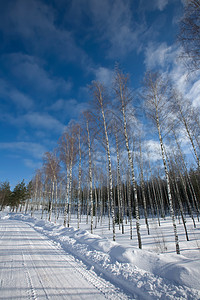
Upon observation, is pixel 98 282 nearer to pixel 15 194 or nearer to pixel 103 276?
pixel 103 276

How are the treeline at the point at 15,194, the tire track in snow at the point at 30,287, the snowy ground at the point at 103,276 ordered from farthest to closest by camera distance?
the treeline at the point at 15,194, the snowy ground at the point at 103,276, the tire track in snow at the point at 30,287

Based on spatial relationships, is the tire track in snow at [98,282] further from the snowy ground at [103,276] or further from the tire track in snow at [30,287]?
the tire track in snow at [30,287]

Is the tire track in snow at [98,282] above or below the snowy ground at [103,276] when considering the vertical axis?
below

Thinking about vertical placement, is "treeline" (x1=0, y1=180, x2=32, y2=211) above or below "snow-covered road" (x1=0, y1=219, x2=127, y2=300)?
above

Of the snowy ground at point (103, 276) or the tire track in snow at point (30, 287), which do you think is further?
the snowy ground at point (103, 276)

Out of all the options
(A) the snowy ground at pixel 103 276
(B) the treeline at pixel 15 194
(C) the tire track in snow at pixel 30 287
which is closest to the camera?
(C) the tire track in snow at pixel 30 287

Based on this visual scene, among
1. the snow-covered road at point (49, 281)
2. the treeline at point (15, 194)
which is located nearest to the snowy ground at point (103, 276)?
the snow-covered road at point (49, 281)

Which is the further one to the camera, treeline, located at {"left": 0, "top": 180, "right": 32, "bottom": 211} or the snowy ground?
treeline, located at {"left": 0, "top": 180, "right": 32, "bottom": 211}

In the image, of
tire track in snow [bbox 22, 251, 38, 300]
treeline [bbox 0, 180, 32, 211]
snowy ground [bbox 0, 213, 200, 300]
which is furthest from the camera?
treeline [bbox 0, 180, 32, 211]

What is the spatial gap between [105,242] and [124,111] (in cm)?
735

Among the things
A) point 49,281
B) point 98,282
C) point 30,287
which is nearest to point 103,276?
point 98,282

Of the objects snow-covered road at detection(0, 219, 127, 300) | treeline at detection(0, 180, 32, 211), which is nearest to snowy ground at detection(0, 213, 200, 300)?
snow-covered road at detection(0, 219, 127, 300)

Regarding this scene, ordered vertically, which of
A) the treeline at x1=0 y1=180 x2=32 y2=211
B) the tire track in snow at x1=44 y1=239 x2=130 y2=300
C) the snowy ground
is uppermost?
the treeline at x1=0 y1=180 x2=32 y2=211

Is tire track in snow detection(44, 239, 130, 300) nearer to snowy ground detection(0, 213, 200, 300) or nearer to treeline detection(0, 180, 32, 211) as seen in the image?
snowy ground detection(0, 213, 200, 300)
